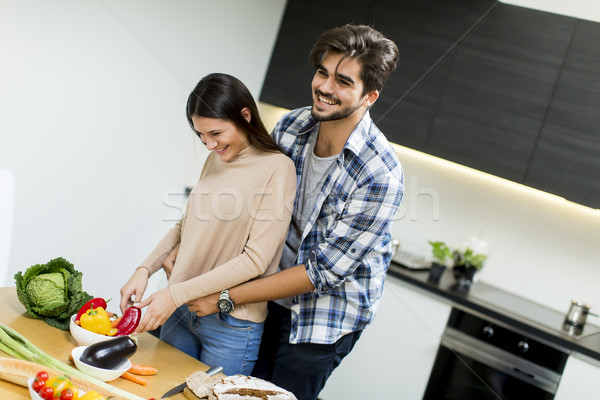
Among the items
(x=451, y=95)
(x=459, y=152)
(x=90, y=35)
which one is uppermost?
(x=451, y=95)

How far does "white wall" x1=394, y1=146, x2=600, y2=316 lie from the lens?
10.4ft

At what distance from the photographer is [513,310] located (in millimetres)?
2875

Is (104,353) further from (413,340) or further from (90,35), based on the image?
(413,340)

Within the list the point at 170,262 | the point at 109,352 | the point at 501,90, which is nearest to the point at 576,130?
the point at 501,90

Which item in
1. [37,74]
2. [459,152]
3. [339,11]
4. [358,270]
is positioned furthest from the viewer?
[339,11]

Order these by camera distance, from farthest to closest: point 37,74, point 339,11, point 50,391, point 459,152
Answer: point 339,11 < point 459,152 < point 37,74 < point 50,391

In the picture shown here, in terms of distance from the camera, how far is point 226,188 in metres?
1.68

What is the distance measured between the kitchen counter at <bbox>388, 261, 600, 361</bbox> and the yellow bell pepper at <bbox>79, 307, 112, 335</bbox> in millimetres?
1857

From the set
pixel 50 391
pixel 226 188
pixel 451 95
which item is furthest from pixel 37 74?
pixel 451 95

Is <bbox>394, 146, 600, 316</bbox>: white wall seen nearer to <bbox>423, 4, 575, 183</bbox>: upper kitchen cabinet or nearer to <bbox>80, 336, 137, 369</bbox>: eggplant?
<bbox>423, 4, 575, 183</bbox>: upper kitchen cabinet

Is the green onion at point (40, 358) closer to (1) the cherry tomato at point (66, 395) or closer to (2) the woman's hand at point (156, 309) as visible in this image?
(1) the cherry tomato at point (66, 395)

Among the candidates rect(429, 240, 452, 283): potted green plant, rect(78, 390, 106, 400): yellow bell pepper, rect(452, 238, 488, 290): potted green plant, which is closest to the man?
rect(78, 390, 106, 400): yellow bell pepper

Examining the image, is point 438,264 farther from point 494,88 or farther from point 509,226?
point 494,88

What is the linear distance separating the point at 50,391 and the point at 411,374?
7.18 feet
